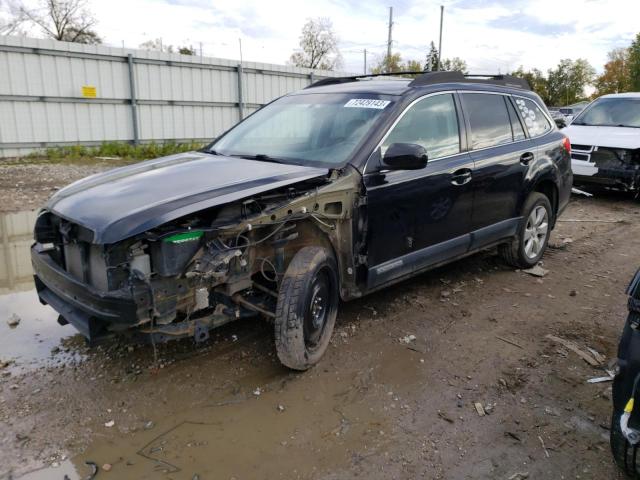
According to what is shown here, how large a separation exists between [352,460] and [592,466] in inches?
48.2

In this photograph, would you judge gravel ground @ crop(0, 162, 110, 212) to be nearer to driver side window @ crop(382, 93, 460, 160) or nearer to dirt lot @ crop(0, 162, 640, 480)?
dirt lot @ crop(0, 162, 640, 480)

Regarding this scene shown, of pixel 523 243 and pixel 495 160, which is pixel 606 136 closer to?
pixel 523 243

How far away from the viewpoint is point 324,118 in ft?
13.7

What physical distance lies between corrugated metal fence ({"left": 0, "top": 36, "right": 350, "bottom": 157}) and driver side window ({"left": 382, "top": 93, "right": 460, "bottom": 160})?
39.1 feet

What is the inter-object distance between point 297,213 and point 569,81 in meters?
72.2

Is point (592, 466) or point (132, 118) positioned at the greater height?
point (132, 118)

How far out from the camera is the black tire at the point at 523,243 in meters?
5.39

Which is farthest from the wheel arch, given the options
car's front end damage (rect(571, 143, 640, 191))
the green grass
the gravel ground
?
the green grass

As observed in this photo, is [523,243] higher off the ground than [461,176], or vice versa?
[461,176]

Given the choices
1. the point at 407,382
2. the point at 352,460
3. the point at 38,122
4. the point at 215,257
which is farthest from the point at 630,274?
the point at 38,122

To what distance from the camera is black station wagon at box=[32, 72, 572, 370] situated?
283cm

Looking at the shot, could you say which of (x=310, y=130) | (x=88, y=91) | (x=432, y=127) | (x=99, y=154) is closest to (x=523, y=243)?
(x=432, y=127)

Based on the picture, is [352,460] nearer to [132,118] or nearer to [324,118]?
[324,118]

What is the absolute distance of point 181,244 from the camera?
2.81 meters
